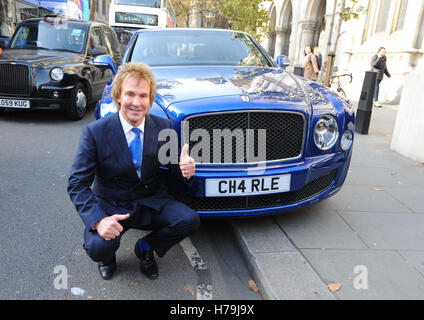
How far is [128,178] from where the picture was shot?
2.39 metres

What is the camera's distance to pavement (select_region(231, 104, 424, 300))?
90.1 inches

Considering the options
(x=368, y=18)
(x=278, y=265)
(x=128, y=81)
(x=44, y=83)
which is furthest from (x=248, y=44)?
(x=368, y=18)

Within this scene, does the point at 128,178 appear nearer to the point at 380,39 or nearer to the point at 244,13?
the point at 380,39

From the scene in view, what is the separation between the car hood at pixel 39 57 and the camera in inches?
259

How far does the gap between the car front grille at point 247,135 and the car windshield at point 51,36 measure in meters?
5.96

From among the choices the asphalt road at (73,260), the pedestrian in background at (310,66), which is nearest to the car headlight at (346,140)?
the asphalt road at (73,260)

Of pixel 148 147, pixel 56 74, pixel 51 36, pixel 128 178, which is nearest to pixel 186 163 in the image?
pixel 148 147

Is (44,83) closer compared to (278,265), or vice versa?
(278,265)

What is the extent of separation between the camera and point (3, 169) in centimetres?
443

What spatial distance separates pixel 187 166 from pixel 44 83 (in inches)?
210

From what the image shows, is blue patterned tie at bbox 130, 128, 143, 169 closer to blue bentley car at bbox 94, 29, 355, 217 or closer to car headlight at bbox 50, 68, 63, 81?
blue bentley car at bbox 94, 29, 355, 217

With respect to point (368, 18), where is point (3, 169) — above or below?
below

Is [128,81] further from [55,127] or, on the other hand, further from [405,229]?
[55,127]

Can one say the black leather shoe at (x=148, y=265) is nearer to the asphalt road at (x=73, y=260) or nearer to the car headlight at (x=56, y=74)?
the asphalt road at (x=73, y=260)
